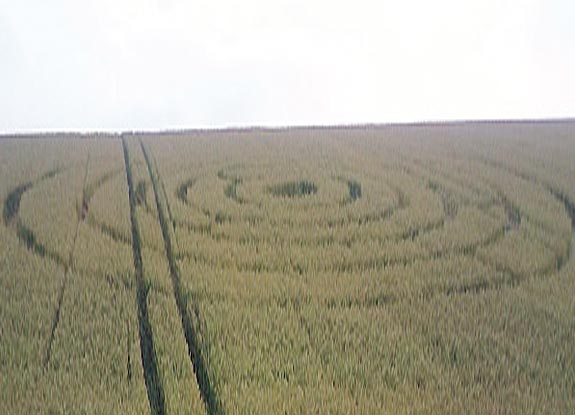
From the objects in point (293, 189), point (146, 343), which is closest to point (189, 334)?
point (146, 343)

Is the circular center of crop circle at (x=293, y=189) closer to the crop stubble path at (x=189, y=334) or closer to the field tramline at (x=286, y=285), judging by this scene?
the field tramline at (x=286, y=285)

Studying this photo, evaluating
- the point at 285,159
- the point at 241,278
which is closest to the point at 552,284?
the point at 241,278

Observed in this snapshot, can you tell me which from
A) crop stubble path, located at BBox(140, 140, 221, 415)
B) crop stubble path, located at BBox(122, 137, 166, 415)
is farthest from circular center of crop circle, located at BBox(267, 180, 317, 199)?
crop stubble path, located at BBox(122, 137, 166, 415)

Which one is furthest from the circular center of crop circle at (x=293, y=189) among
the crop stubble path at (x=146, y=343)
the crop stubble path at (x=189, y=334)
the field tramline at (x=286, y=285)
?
the crop stubble path at (x=146, y=343)

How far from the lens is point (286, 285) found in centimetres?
590

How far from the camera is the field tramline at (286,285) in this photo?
4.35 meters

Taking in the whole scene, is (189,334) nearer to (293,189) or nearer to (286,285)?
(286,285)

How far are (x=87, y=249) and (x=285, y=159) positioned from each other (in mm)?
4520

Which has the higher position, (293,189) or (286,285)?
(293,189)

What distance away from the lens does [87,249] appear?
6652 millimetres

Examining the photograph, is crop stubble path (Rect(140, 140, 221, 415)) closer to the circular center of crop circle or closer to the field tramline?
the field tramline

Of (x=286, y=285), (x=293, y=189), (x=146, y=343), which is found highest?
(x=293, y=189)

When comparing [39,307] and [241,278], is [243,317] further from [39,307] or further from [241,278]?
[39,307]

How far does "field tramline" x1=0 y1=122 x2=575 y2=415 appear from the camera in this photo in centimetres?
435
